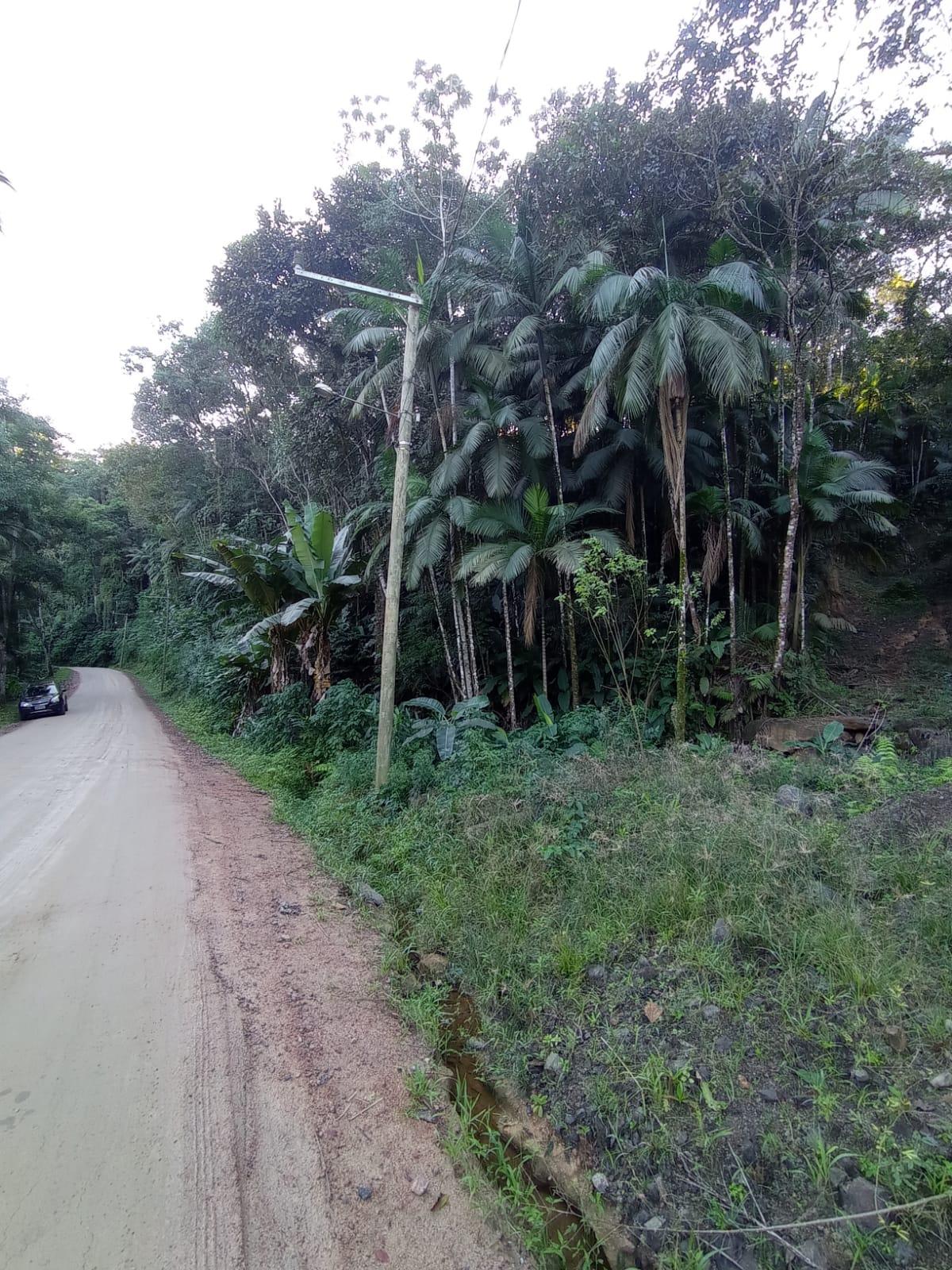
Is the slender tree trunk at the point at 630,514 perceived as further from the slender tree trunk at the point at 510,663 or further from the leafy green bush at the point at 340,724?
the leafy green bush at the point at 340,724

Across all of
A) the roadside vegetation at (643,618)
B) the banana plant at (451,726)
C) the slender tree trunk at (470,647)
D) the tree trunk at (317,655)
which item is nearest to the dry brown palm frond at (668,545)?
the roadside vegetation at (643,618)

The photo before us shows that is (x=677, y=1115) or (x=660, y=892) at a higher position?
(x=660, y=892)

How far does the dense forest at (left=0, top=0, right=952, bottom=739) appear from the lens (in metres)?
9.32

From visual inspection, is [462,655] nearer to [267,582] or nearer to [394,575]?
[267,582]

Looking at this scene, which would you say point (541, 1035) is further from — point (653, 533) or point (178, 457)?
point (178, 457)

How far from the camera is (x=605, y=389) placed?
384 inches

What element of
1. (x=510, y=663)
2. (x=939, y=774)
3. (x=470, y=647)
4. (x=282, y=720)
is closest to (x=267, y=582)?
(x=282, y=720)

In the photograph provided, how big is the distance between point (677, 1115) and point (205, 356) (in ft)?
82.3

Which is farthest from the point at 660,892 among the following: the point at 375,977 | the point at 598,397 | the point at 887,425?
the point at 887,425

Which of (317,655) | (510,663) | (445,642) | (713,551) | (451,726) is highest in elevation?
(713,551)

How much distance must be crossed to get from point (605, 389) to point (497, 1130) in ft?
31.1

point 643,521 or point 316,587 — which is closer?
point 316,587

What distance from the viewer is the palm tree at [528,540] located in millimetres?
10141

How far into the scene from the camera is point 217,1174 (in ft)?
8.19
